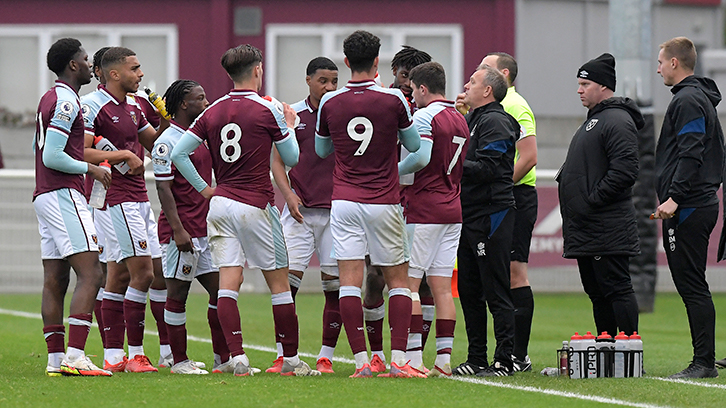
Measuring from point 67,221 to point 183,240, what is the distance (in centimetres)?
88

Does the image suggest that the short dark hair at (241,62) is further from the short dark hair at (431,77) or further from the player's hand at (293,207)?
the short dark hair at (431,77)

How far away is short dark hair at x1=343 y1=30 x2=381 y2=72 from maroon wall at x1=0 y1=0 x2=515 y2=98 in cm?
1541

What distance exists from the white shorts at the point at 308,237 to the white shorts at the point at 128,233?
1.04 m

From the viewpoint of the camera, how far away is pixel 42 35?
22.8 meters

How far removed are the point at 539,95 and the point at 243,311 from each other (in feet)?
39.3

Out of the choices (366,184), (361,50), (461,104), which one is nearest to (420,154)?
(366,184)

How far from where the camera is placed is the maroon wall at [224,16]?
2277 centimetres

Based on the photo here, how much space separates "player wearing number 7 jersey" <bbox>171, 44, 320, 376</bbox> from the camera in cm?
758

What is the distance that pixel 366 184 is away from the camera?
295 inches

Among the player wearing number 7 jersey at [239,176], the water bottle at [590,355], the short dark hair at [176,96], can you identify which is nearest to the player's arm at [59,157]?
the player wearing number 7 jersey at [239,176]

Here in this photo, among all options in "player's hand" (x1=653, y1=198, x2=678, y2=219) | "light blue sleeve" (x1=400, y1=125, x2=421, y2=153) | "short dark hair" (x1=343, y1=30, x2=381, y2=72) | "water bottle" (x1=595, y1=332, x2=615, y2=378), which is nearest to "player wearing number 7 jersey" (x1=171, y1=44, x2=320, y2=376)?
"short dark hair" (x1=343, y1=30, x2=381, y2=72)

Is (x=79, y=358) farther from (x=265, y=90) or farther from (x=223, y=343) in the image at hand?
(x=265, y=90)

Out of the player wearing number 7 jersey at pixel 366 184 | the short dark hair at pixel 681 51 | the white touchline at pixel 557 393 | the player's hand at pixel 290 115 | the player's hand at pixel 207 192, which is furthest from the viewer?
the short dark hair at pixel 681 51

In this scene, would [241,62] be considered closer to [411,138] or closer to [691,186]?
[411,138]
